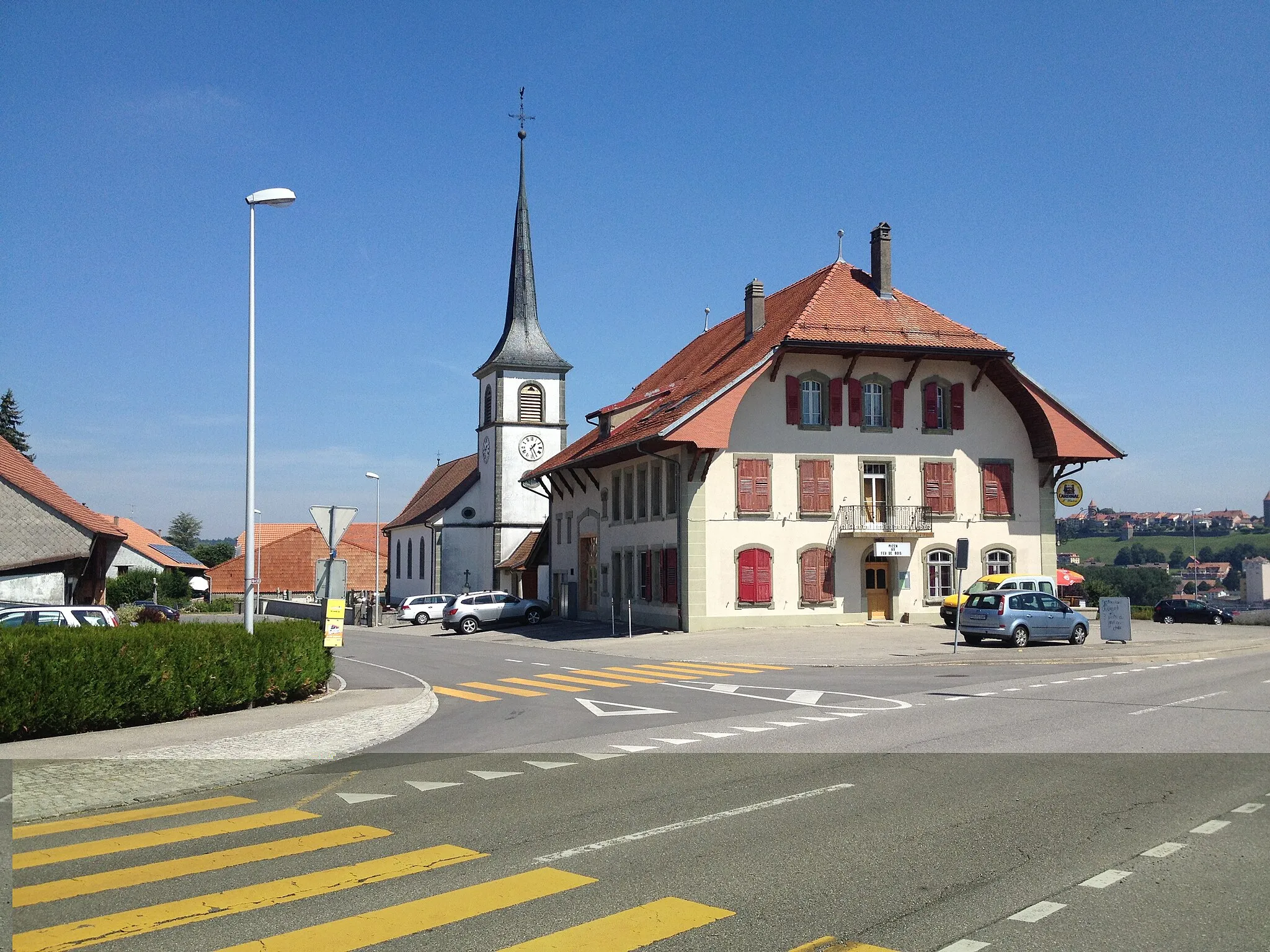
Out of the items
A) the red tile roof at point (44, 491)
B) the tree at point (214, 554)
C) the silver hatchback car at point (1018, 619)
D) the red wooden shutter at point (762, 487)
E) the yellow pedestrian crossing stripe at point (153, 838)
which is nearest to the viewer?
the yellow pedestrian crossing stripe at point (153, 838)

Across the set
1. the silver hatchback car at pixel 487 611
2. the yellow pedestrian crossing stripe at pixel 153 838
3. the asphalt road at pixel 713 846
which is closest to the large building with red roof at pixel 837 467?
the silver hatchback car at pixel 487 611

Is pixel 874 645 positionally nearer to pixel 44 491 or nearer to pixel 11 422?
pixel 44 491

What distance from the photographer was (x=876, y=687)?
63.9 feet

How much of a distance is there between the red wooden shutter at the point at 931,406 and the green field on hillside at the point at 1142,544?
103 meters

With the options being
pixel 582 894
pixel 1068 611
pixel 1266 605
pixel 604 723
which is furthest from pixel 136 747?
pixel 1266 605

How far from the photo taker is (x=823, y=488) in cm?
3881

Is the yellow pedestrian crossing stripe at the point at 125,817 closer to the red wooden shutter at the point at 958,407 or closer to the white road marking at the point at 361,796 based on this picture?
the white road marking at the point at 361,796

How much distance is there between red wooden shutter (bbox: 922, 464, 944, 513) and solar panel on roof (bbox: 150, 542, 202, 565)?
209 ft

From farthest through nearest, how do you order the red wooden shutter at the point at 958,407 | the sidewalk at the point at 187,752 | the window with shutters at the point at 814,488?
the red wooden shutter at the point at 958,407 < the window with shutters at the point at 814,488 < the sidewalk at the point at 187,752

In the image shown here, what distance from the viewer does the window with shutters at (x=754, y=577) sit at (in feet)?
123

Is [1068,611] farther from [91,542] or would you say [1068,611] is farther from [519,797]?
[91,542]

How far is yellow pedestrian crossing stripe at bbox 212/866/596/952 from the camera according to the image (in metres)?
5.62

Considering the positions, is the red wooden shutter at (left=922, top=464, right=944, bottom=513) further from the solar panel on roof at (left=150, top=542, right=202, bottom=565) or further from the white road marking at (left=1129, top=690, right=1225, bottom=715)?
the solar panel on roof at (left=150, top=542, right=202, bottom=565)

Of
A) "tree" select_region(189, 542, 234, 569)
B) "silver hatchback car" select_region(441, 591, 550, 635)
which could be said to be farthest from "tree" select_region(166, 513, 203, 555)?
"silver hatchback car" select_region(441, 591, 550, 635)
